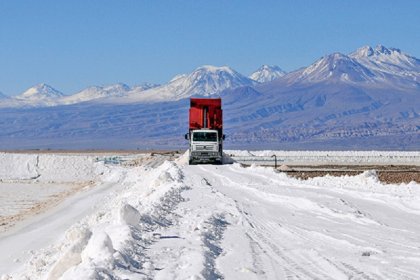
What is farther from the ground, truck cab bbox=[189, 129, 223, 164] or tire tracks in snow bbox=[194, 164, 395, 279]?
truck cab bbox=[189, 129, 223, 164]

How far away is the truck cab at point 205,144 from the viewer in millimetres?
52875

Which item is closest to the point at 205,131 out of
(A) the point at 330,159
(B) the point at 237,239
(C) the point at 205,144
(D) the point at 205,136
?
(D) the point at 205,136

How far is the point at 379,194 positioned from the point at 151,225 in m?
10.8

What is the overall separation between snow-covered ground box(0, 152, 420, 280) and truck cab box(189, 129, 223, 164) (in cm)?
2396

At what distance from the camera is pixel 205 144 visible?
2083 inches

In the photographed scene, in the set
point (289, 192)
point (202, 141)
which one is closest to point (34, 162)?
point (202, 141)

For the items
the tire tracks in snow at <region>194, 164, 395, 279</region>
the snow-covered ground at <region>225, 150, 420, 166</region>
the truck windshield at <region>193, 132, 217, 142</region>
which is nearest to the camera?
the tire tracks in snow at <region>194, 164, 395, 279</region>

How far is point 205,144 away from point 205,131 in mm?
790

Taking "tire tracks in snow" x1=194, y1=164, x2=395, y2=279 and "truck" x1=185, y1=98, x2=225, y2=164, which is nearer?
"tire tracks in snow" x1=194, y1=164, x2=395, y2=279

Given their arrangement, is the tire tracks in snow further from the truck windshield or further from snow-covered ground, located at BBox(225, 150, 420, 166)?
snow-covered ground, located at BBox(225, 150, 420, 166)

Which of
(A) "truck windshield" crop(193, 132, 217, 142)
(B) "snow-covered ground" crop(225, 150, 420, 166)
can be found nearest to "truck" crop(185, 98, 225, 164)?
(A) "truck windshield" crop(193, 132, 217, 142)

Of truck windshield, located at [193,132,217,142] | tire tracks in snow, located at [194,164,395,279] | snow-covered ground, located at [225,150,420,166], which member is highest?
truck windshield, located at [193,132,217,142]

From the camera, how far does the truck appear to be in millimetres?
52938

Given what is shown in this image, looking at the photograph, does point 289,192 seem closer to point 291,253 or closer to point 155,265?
point 291,253
